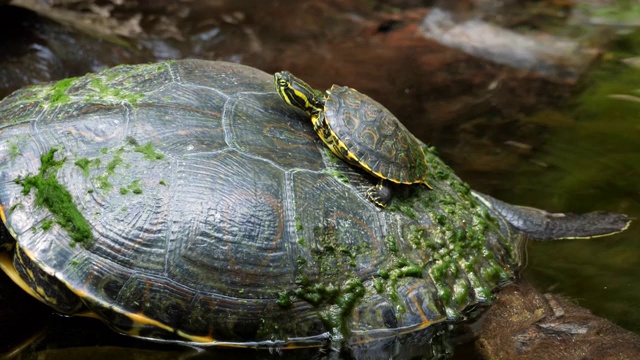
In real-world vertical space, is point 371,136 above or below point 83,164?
above

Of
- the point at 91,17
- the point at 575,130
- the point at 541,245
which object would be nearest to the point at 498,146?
the point at 575,130

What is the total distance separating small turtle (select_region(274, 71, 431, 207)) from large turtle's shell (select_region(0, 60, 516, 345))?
0.39ft

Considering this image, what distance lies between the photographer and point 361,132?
3832mm

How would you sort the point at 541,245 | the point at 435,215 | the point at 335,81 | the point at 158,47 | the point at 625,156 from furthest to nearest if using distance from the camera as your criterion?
the point at 158,47
the point at 335,81
the point at 625,156
the point at 541,245
the point at 435,215

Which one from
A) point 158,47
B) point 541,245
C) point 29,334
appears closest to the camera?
point 29,334

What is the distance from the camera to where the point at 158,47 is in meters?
7.18

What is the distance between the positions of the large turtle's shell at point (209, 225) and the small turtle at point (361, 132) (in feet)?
0.39

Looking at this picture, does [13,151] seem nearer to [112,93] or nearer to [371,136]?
[112,93]

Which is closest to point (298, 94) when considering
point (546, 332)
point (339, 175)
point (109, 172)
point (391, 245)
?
point (339, 175)

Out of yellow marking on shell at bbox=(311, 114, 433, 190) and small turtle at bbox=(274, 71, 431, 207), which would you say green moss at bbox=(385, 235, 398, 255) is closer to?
small turtle at bbox=(274, 71, 431, 207)

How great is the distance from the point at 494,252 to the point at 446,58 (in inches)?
142

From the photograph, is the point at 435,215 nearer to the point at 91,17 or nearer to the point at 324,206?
the point at 324,206

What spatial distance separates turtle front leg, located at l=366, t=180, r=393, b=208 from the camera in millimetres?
3889

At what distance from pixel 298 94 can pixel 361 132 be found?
0.48 meters
